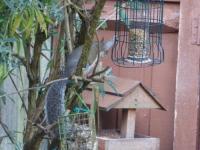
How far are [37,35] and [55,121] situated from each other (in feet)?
0.68

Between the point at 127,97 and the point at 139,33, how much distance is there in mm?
263

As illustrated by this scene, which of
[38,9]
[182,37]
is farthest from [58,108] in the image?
[182,37]

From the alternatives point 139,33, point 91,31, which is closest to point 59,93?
point 91,31

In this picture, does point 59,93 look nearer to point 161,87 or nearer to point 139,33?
point 139,33

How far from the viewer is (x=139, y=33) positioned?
7.61ft

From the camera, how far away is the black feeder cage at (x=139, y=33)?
2291mm

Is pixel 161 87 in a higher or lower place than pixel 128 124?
higher

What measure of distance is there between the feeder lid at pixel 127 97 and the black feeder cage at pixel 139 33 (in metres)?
0.09

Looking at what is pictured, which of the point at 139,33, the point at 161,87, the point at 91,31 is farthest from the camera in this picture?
the point at 161,87

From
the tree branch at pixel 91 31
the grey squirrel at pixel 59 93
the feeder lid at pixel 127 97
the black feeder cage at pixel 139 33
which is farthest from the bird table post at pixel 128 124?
the tree branch at pixel 91 31

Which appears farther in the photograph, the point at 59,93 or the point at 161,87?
the point at 161,87

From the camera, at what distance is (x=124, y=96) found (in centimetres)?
234

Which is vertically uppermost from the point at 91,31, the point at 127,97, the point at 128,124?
the point at 91,31

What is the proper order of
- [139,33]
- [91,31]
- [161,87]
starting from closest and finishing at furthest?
[91,31] < [139,33] < [161,87]
